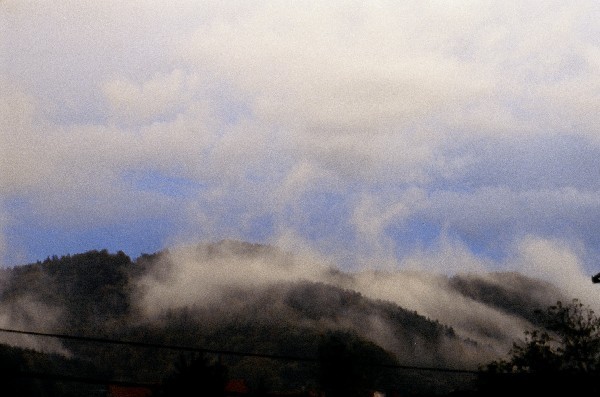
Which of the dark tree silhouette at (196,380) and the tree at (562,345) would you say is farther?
the tree at (562,345)

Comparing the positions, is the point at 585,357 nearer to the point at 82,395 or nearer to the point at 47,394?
the point at 47,394

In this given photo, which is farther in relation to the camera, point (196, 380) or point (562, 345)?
point (562, 345)

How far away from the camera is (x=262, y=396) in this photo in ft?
89.7

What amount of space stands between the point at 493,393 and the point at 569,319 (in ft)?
106

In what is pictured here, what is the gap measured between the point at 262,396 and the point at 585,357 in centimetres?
4554

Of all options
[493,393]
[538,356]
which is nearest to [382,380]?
[538,356]

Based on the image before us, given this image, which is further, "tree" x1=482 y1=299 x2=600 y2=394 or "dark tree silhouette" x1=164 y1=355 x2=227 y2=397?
"tree" x1=482 y1=299 x2=600 y2=394

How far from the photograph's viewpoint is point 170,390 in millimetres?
37000

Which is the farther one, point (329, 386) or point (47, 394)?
point (47, 394)

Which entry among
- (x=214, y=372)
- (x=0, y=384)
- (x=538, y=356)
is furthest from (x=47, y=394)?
(x=214, y=372)

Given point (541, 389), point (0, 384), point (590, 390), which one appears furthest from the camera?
point (0, 384)

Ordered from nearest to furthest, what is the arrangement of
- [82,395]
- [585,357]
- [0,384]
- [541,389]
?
1. [541,389]
2. [0,384]
3. [585,357]
4. [82,395]

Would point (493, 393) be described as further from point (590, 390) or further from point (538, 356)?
point (538, 356)

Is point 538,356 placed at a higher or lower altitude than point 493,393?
higher
